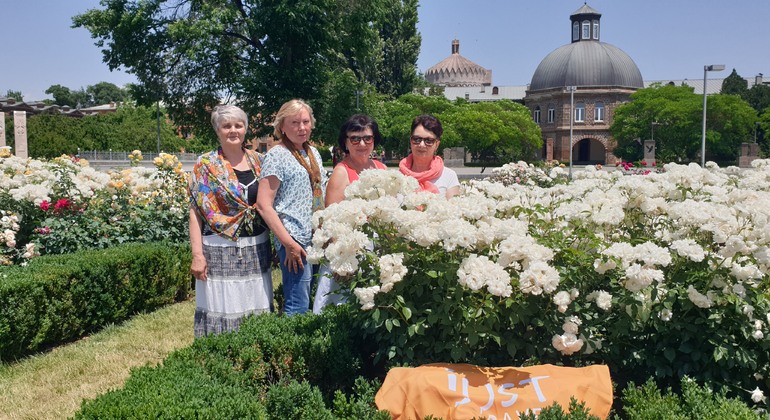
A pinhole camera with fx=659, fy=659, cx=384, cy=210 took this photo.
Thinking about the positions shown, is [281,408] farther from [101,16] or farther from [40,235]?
[101,16]

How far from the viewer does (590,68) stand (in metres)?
65.6

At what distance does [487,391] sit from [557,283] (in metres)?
0.59

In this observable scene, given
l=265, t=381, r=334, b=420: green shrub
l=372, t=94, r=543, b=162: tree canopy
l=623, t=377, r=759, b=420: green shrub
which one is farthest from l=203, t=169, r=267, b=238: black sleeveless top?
l=372, t=94, r=543, b=162: tree canopy

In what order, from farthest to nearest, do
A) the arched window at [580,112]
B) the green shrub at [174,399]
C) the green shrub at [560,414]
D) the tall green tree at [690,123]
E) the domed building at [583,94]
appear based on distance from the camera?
1. the arched window at [580,112]
2. the domed building at [583,94]
3. the tall green tree at [690,123]
4. the green shrub at [560,414]
5. the green shrub at [174,399]

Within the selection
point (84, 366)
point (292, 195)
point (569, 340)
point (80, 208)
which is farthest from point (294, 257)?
point (80, 208)

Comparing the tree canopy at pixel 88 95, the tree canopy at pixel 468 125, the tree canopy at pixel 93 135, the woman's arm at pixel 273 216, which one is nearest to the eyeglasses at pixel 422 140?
the woman's arm at pixel 273 216

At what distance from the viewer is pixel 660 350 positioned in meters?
3.23

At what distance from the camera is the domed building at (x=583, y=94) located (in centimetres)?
6462

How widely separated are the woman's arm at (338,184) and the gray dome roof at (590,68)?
211 feet

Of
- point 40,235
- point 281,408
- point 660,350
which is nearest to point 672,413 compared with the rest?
point 660,350

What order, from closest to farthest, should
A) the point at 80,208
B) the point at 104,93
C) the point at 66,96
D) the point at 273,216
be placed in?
the point at 273,216 < the point at 80,208 < the point at 66,96 < the point at 104,93

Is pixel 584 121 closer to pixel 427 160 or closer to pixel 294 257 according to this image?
pixel 427 160

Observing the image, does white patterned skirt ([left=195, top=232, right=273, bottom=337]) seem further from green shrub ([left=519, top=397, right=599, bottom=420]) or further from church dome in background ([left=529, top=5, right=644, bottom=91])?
church dome in background ([left=529, top=5, right=644, bottom=91])

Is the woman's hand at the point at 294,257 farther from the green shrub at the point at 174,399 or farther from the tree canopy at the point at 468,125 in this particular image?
the tree canopy at the point at 468,125
